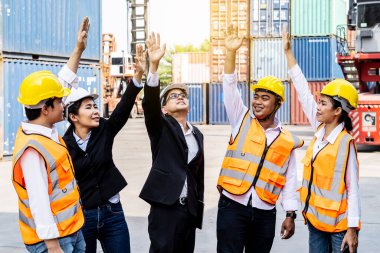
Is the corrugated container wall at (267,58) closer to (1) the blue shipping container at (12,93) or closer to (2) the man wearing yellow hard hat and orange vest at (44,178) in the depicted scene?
(1) the blue shipping container at (12,93)

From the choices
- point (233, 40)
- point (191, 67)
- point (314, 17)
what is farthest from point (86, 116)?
point (191, 67)

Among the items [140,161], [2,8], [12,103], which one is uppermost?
[2,8]

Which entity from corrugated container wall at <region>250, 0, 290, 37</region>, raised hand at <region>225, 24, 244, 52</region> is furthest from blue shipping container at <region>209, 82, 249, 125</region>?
raised hand at <region>225, 24, 244, 52</region>

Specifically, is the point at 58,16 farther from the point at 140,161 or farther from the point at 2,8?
the point at 140,161

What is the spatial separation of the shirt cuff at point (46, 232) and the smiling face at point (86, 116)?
3.61 feet

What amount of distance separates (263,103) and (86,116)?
3.91 feet

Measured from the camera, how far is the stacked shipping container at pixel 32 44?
17.3 m

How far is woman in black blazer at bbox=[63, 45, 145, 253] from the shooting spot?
4.48 meters

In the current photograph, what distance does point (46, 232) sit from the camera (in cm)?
355

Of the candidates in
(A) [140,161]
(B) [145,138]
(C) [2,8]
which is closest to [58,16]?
(C) [2,8]

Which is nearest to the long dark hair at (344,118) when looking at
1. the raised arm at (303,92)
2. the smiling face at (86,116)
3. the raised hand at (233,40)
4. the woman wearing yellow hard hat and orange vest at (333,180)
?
the woman wearing yellow hard hat and orange vest at (333,180)

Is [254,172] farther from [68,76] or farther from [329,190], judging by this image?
[68,76]

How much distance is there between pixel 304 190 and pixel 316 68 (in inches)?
1250

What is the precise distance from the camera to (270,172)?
4.60m
